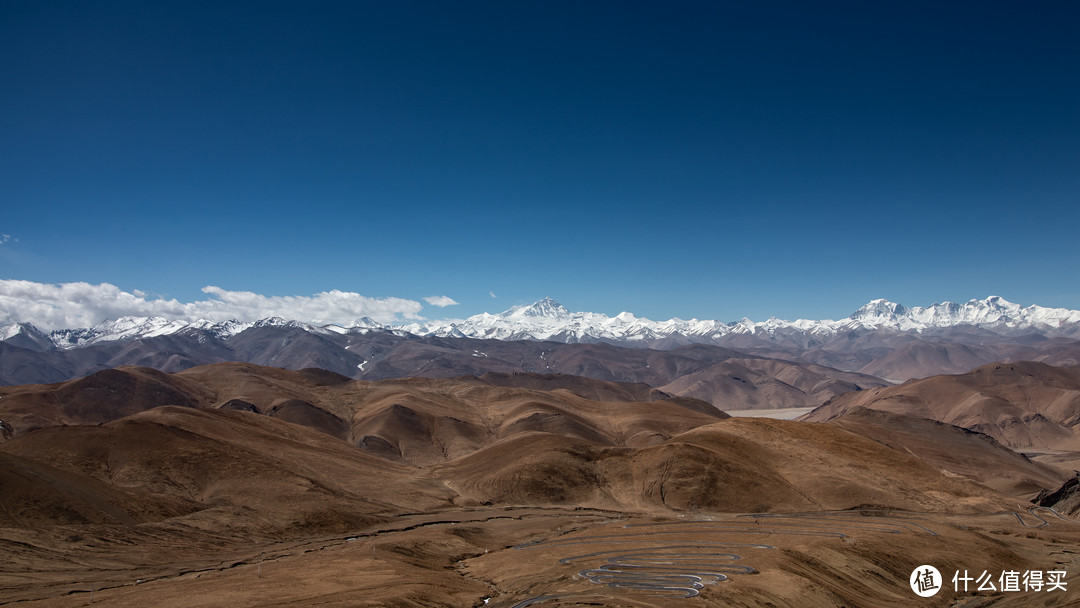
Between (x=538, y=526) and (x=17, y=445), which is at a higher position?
(x=17, y=445)

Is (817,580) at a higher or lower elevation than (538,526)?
higher

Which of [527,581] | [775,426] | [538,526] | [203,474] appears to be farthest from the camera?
[775,426]

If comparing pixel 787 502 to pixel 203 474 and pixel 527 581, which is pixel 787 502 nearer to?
pixel 527 581

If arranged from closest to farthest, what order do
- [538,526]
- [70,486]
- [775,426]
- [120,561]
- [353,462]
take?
[120,561] < [70,486] < [538,526] < [353,462] < [775,426]

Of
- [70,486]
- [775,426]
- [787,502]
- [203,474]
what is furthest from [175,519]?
[775,426]

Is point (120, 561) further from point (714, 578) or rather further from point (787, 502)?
point (787, 502)

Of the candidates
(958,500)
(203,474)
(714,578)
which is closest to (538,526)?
(714,578)

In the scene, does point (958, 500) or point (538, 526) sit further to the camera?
point (958, 500)

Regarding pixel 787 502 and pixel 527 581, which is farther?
pixel 787 502

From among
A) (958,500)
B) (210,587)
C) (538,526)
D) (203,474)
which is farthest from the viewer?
(958,500)
